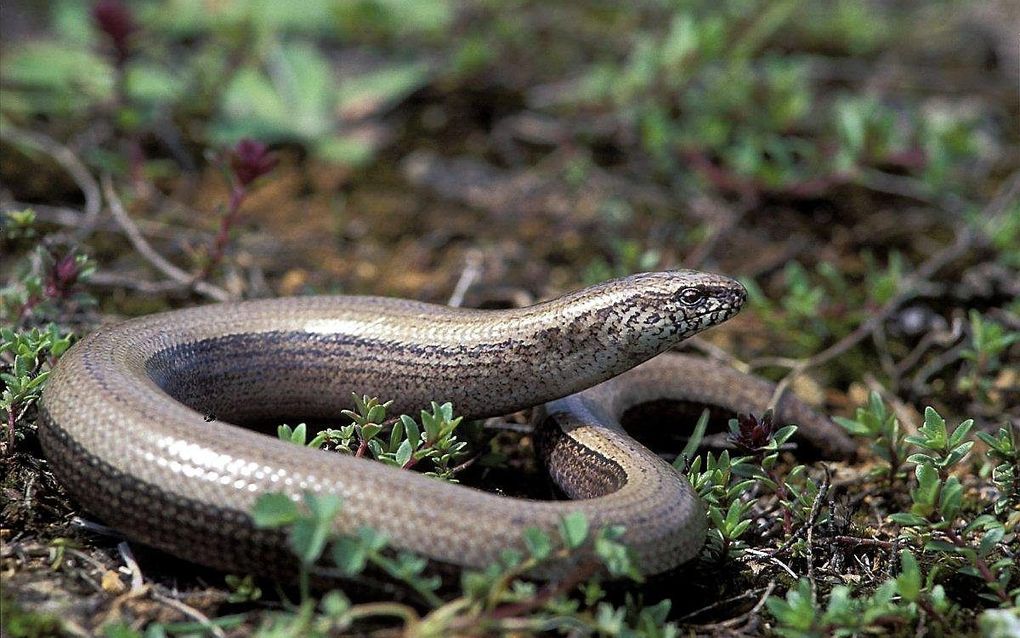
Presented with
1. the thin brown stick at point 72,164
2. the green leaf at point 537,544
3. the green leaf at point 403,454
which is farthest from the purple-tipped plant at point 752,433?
the thin brown stick at point 72,164

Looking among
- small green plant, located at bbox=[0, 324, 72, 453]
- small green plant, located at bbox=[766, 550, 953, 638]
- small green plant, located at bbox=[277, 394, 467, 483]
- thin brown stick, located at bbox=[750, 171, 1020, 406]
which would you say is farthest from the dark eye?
small green plant, located at bbox=[0, 324, 72, 453]

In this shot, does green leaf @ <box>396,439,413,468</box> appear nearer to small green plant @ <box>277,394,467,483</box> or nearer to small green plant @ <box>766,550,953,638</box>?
small green plant @ <box>277,394,467,483</box>

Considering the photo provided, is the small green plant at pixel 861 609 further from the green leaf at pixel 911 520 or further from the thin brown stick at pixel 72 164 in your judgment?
the thin brown stick at pixel 72 164

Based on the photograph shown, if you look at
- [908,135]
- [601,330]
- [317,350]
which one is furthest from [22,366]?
[908,135]

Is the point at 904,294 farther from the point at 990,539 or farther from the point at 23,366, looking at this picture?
the point at 23,366

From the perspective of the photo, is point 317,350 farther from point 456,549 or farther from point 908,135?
point 908,135

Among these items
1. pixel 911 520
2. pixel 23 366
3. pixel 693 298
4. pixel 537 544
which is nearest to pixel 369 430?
pixel 537 544

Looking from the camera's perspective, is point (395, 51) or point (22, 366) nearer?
point (22, 366)
